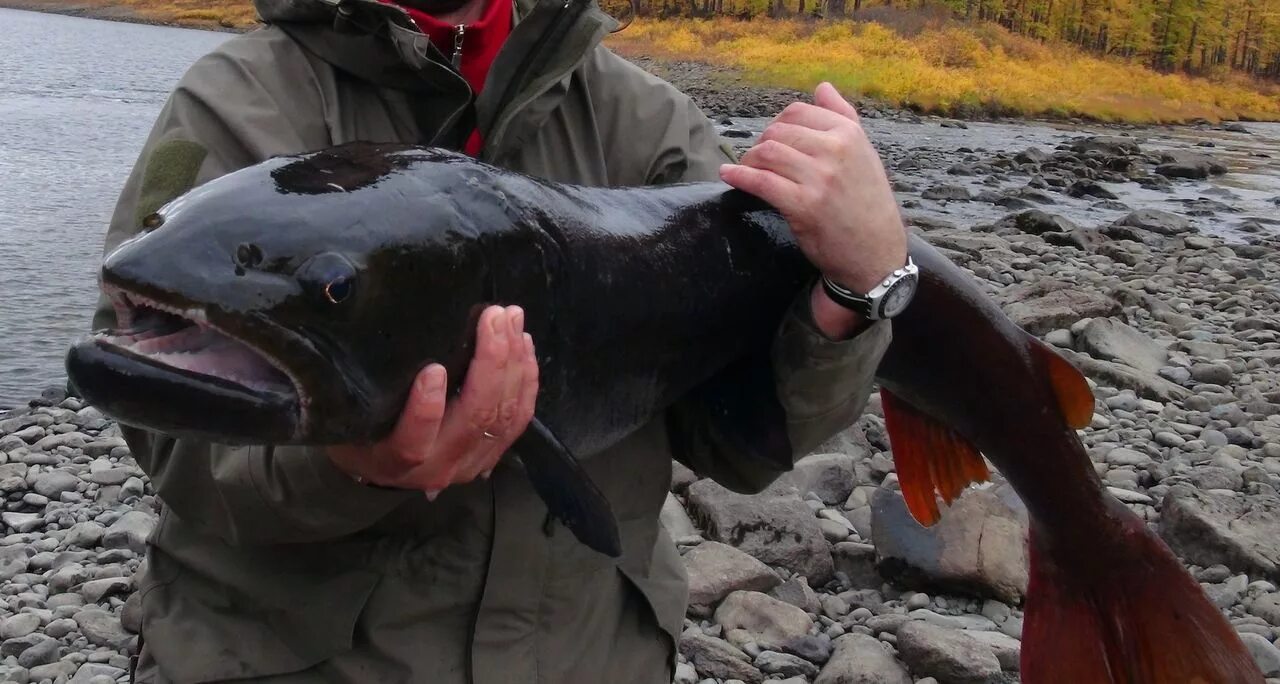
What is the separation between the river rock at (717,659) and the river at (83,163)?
5.39 metres

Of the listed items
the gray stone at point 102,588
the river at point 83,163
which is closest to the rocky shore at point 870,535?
the gray stone at point 102,588

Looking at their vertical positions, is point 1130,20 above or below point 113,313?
below

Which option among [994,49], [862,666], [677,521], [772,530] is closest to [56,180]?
[677,521]

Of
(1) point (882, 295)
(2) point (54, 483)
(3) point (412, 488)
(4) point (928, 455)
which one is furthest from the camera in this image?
(2) point (54, 483)

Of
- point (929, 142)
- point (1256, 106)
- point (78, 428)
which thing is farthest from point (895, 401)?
point (1256, 106)

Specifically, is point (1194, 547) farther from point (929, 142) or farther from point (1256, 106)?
point (1256, 106)

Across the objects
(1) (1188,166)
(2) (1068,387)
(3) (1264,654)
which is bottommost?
(1) (1188,166)

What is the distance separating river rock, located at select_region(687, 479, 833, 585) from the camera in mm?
4625

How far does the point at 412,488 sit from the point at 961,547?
10.1ft

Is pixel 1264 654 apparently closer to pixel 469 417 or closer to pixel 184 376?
pixel 469 417

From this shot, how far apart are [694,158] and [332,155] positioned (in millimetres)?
1080

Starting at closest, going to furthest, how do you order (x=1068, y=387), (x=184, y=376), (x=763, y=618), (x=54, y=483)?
(x=184, y=376) → (x=1068, y=387) → (x=763, y=618) → (x=54, y=483)

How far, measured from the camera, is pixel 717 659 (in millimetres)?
3885

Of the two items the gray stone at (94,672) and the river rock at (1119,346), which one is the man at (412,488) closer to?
the gray stone at (94,672)
